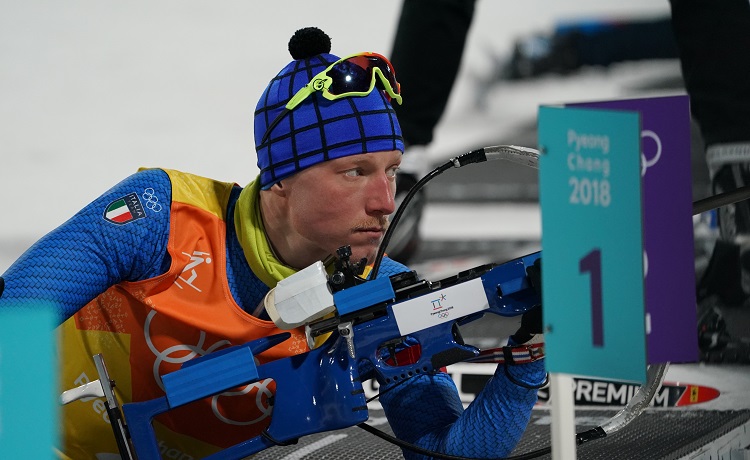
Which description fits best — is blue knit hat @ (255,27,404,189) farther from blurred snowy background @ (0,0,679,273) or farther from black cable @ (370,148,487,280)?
blurred snowy background @ (0,0,679,273)

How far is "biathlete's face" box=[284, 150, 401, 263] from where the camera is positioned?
150cm

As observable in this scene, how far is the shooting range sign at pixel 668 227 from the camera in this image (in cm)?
118

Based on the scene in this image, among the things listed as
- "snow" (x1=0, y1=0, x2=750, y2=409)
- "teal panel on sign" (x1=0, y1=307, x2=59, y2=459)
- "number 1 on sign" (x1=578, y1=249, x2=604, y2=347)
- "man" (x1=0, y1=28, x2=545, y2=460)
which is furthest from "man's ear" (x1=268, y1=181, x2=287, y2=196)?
"snow" (x1=0, y1=0, x2=750, y2=409)

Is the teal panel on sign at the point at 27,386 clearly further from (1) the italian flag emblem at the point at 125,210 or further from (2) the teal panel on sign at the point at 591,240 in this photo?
(2) the teal panel on sign at the point at 591,240

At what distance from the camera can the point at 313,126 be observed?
1.55 m

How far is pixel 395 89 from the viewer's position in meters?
1.65

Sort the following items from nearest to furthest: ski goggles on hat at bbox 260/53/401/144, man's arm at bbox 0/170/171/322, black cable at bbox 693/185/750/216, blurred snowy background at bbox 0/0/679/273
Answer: black cable at bbox 693/185/750/216, man's arm at bbox 0/170/171/322, ski goggles on hat at bbox 260/53/401/144, blurred snowy background at bbox 0/0/679/273

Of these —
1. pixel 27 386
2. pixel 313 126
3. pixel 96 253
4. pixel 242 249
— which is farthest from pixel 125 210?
pixel 27 386

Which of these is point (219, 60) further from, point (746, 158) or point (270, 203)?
point (270, 203)

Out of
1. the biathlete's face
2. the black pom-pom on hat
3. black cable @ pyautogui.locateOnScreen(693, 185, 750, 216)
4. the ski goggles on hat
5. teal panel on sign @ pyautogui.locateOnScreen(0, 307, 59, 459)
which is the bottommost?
teal panel on sign @ pyautogui.locateOnScreen(0, 307, 59, 459)

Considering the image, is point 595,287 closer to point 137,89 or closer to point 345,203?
point 345,203

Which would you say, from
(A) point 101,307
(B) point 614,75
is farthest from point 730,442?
(B) point 614,75

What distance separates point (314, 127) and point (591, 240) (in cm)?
56

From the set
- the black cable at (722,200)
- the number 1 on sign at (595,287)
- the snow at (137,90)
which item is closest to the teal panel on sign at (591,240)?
the number 1 on sign at (595,287)
